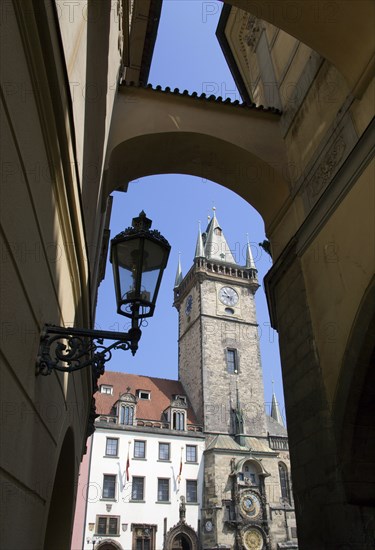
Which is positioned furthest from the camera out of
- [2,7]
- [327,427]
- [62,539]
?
[62,539]

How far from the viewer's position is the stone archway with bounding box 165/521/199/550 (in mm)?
29906

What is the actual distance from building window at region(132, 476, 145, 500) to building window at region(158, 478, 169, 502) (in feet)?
4.10

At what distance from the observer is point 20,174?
79.6 inches

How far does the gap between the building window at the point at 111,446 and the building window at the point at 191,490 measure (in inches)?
225

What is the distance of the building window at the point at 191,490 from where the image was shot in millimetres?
31750

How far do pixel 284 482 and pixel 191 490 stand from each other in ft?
27.6

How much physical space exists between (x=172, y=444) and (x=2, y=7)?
1368 inches

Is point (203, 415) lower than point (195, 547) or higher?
higher

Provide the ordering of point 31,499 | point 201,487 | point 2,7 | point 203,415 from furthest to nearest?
1. point 203,415
2. point 201,487
3. point 31,499
4. point 2,7

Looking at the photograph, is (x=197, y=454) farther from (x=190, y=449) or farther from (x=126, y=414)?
(x=126, y=414)

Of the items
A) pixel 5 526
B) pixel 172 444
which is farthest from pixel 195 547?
pixel 5 526

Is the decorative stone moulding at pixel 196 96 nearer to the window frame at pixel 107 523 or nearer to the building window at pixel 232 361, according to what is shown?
the window frame at pixel 107 523

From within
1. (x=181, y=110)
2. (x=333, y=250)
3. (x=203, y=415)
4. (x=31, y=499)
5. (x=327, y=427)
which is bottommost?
(x=31, y=499)

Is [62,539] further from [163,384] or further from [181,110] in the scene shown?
[163,384]
